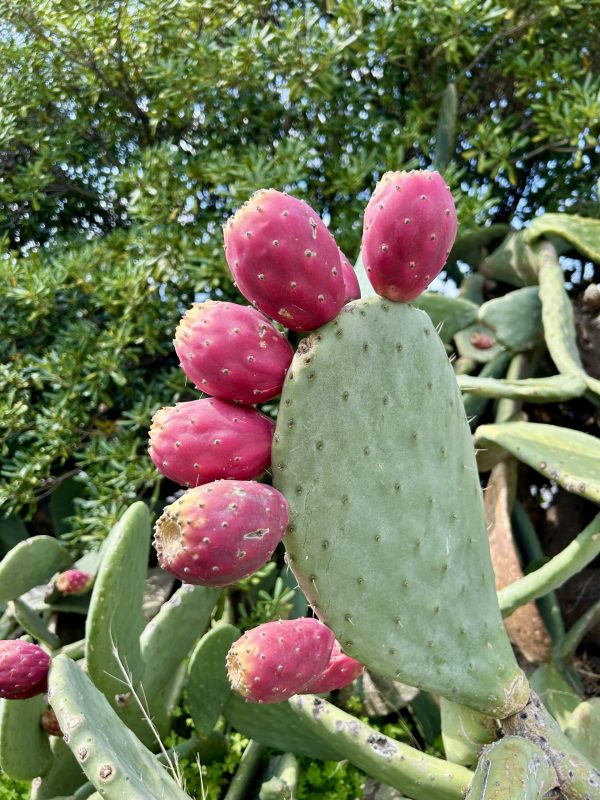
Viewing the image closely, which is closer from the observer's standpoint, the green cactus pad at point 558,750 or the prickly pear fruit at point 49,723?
the green cactus pad at point 558,750

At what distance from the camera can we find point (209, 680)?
4.76 feet

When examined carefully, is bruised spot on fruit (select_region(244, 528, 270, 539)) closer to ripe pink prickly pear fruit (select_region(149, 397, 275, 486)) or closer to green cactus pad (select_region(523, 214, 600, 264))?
ripe pink prickly pear fruit (select_region(149, 397, 275, 486))

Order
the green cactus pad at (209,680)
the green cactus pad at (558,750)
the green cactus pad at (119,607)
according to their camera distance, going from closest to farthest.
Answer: the green cactus pad at (558,750)
the green cactus pad at (119,607)
the green cactus pad at (209,680)

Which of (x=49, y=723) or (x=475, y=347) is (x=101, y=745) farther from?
(x=475, y=347)

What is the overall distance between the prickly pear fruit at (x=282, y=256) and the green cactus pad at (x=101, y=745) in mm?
520

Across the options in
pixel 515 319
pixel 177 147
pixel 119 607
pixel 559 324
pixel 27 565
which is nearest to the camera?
pixel 119 607

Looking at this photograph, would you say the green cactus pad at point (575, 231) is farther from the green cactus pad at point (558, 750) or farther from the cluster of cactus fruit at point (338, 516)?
the green cactus pad at point (558, 750)

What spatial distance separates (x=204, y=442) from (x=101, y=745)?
35 centimetres

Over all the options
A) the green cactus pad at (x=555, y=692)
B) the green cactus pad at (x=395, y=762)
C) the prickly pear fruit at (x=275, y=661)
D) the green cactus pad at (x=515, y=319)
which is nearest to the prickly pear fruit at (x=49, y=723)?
the green cactus pad at (x=395, y=762)

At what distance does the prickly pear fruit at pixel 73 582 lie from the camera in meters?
1.69

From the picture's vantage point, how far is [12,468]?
6.56 ft

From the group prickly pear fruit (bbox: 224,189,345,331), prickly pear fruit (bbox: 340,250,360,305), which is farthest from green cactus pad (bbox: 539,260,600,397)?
prickly pear fruit (bbox: 224,189,345,331)

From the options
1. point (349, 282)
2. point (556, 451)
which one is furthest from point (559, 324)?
point (349, 282)

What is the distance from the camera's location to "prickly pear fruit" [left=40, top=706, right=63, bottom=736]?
4.50 ft
